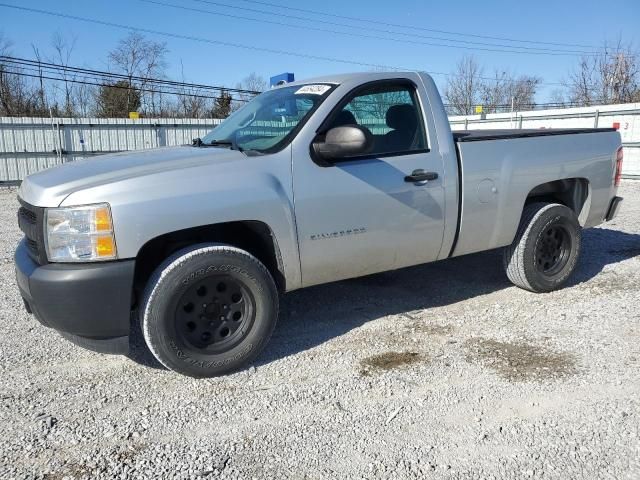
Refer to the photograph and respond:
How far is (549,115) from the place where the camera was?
1836 centimetres

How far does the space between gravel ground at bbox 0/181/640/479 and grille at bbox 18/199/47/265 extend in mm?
830

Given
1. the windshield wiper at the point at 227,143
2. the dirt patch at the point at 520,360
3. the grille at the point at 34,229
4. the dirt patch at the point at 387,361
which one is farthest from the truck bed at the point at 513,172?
the grille at the point at 34,229

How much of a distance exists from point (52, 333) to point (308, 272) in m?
2.13

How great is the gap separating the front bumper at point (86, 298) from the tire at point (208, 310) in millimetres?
167

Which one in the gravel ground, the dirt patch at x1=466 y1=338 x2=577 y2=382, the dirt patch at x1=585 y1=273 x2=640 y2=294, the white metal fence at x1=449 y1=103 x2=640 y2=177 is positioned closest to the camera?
the gravel ground

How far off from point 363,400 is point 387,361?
0.56 m

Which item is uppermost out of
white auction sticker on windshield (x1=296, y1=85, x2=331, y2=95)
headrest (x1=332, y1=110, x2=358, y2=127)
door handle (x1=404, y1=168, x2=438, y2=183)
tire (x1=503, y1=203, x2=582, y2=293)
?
white auction sticker on windshield (x1=296, y1=85, x2=331, y2=95)

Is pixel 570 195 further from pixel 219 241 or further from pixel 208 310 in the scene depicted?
pixel 208 310

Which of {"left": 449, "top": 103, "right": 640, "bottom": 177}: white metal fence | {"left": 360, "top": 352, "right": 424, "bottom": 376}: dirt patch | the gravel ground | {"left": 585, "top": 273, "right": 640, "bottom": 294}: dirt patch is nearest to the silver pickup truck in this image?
the gravel ground

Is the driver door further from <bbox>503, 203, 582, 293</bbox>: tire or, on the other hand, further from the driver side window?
<bbox>503, 203, 582, 293</bbox>: tire

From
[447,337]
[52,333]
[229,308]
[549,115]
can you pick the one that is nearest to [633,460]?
[447,337]

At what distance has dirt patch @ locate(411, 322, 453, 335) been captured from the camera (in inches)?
161

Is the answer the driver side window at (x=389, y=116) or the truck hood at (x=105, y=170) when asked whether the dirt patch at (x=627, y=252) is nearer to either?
the driver side window at (x=389, y=116)

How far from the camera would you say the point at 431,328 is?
4.18m
